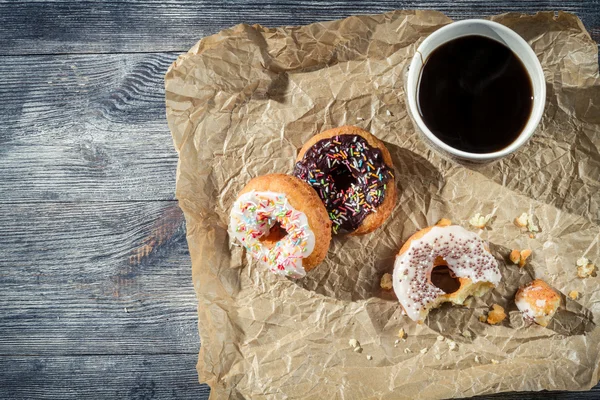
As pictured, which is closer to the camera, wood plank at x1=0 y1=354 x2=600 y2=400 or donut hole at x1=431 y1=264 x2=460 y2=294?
donut hole at x1=431 y1=264 x2=460 y2=294

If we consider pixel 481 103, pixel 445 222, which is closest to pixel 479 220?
pixel 445 222

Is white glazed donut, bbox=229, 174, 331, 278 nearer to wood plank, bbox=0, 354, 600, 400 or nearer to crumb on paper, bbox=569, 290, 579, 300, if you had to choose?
wood plank, bbox=0, 354, 600, 400

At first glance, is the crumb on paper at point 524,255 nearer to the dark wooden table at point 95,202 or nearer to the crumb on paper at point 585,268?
the crumb on paper at point 585,268

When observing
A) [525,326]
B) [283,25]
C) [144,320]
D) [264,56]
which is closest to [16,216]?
[144,320]

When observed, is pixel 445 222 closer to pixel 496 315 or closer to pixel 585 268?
pixel 496 315

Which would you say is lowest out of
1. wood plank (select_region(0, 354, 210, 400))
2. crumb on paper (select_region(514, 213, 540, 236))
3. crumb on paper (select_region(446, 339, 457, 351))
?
wood plank (select_region(0, 354, 210, 400))

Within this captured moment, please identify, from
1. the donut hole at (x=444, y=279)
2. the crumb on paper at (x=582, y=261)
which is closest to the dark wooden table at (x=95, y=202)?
the donut hole at (x=444, y=279)

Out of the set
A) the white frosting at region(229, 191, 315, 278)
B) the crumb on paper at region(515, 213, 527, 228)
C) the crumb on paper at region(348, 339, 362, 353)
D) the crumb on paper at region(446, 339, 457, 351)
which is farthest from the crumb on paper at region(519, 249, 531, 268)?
the white frosting at region(229, 191, 315, 278)
